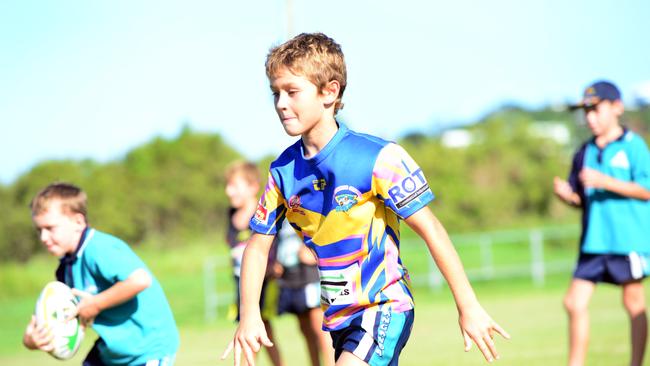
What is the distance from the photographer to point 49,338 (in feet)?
17.1

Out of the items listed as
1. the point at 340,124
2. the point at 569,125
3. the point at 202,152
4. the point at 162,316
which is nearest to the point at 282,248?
the point at 162,316

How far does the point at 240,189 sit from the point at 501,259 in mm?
15068

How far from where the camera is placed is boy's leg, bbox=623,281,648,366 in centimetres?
682

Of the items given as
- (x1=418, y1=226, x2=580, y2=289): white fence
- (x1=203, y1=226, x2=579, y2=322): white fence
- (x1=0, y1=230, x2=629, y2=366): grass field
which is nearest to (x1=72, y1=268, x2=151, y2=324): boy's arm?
(x1=0, y1=230, x2=629, y2=366): grass field

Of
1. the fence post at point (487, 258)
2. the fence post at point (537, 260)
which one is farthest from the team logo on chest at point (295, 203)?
the fence post at point (537, 260)

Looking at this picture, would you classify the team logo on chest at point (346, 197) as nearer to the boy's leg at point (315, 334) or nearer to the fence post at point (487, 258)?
the boy's leg at point (315, 334)

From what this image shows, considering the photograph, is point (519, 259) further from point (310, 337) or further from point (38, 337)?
point (38, 337)

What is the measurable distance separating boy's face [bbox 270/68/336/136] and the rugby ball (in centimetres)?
196

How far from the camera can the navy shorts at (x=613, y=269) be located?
690 cm

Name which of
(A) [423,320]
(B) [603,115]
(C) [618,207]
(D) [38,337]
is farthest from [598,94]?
(A) [423,320]

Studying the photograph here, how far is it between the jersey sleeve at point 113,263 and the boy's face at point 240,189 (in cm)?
268

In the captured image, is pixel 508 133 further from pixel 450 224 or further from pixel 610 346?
pixel 610 346

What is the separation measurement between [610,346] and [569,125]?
34.3m

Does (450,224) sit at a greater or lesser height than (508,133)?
lesser
